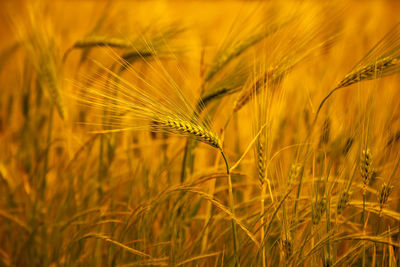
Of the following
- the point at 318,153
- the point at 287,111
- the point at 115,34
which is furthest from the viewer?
the point at 287,111

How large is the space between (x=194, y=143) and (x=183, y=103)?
0.74ft

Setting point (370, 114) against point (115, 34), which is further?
point (115, 34)

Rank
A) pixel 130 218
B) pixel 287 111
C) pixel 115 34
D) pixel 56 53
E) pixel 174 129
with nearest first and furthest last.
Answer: pixel 174 129, pixel 130 218, pixel 115 34, pixel 56 53, pixel 287 111

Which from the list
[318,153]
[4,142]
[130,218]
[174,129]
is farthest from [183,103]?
[4,142]

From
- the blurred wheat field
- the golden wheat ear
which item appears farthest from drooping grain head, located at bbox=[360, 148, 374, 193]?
the golden wheat ear

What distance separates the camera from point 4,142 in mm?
1948

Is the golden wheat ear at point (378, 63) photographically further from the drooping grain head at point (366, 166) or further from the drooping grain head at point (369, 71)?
the drooping grain head at point (366, 166)

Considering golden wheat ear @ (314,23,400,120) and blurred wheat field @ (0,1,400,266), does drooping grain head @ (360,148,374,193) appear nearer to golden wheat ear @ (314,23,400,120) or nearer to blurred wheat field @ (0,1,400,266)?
blurred wheat field @ (0,1,400,266)

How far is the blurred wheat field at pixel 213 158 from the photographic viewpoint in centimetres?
88

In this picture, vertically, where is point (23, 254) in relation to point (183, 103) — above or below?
below

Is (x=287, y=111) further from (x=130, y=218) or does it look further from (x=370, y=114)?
(x=130, y=218)

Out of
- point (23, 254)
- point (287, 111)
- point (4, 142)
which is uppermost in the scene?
point (287, 111)

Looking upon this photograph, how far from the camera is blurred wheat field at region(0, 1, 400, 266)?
883 mm

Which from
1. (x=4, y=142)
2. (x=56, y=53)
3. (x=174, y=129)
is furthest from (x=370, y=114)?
(x=4, y=142)
